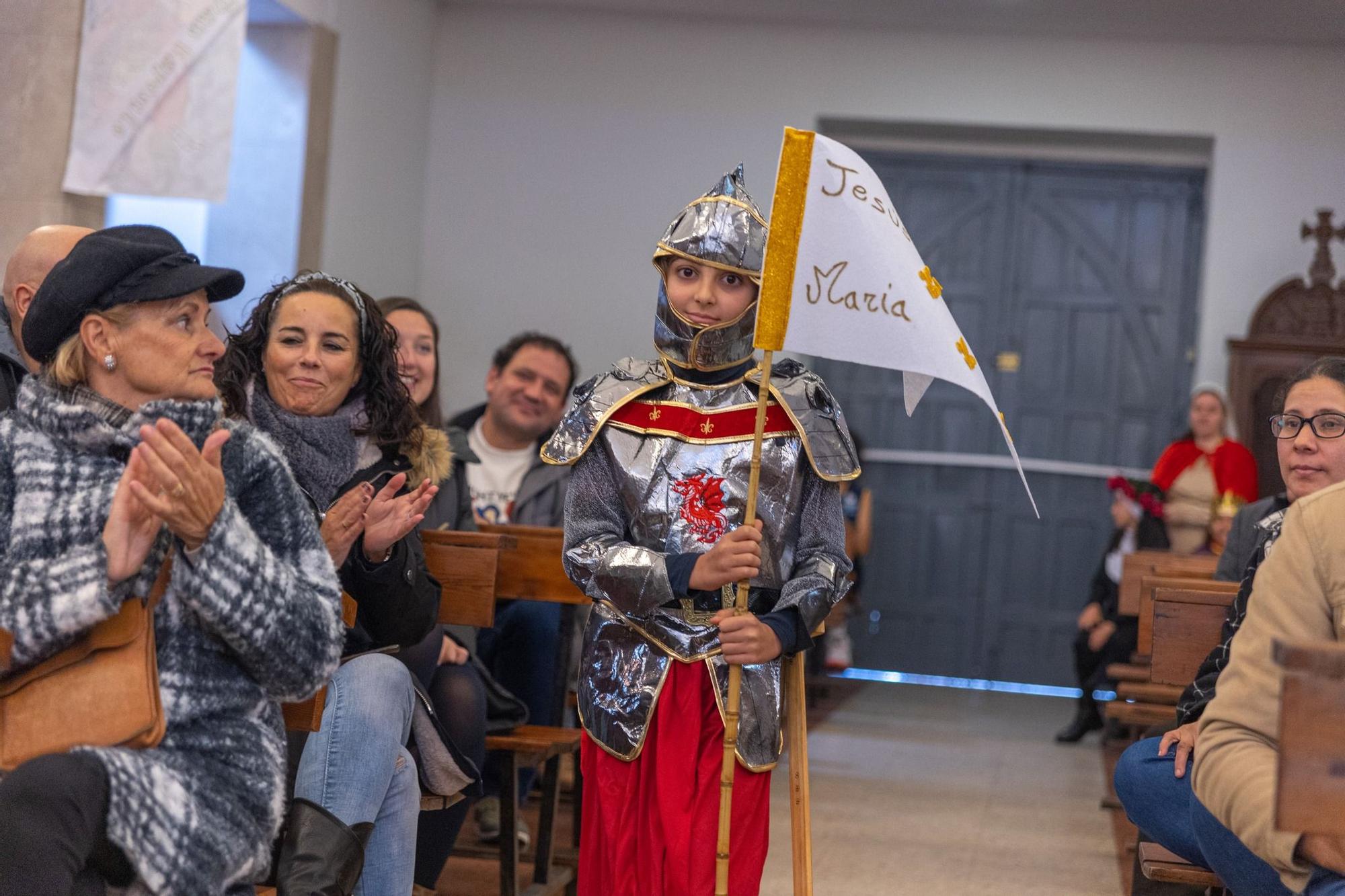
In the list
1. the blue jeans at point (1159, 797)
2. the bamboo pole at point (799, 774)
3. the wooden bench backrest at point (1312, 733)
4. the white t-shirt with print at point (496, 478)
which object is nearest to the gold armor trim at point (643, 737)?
the bamboo pole at point (799, 774)

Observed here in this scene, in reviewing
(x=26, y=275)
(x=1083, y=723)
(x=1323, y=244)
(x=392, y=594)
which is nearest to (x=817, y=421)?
(x=392, y=594)

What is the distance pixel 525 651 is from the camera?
4.31 meters

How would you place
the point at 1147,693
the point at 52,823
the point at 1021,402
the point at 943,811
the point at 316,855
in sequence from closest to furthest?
the point at 52,823, the point at 316,855, the point at 1147,693, the point at 943,811, the point at 1021,402

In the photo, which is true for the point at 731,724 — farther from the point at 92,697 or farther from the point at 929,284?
the point at 92,697

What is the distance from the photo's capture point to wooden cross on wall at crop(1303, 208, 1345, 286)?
775cm

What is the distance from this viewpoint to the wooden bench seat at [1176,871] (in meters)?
2.54

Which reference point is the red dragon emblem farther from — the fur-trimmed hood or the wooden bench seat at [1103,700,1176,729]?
the wooden bench seat at [1103,700,1176,729]

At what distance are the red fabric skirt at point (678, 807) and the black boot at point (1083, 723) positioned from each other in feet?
16.5

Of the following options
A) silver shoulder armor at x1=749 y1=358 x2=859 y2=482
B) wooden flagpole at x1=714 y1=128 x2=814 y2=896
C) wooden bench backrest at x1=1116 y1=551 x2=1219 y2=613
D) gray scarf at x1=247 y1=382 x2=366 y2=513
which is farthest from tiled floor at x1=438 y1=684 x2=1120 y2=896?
silver shoulder armor at x1=749 y1=358 x2=859 y2=482

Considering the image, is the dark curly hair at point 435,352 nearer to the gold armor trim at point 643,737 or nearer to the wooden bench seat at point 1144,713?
the gold armor trim at point 643,737

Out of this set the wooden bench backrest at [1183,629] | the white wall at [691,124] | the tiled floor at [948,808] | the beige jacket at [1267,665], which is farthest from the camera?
the white wall at [691,124]

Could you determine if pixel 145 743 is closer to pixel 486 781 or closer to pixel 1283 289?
pixel 486 781

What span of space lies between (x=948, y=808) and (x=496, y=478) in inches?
83.2

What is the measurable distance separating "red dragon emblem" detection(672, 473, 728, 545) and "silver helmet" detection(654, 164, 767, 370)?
0.70 ft
